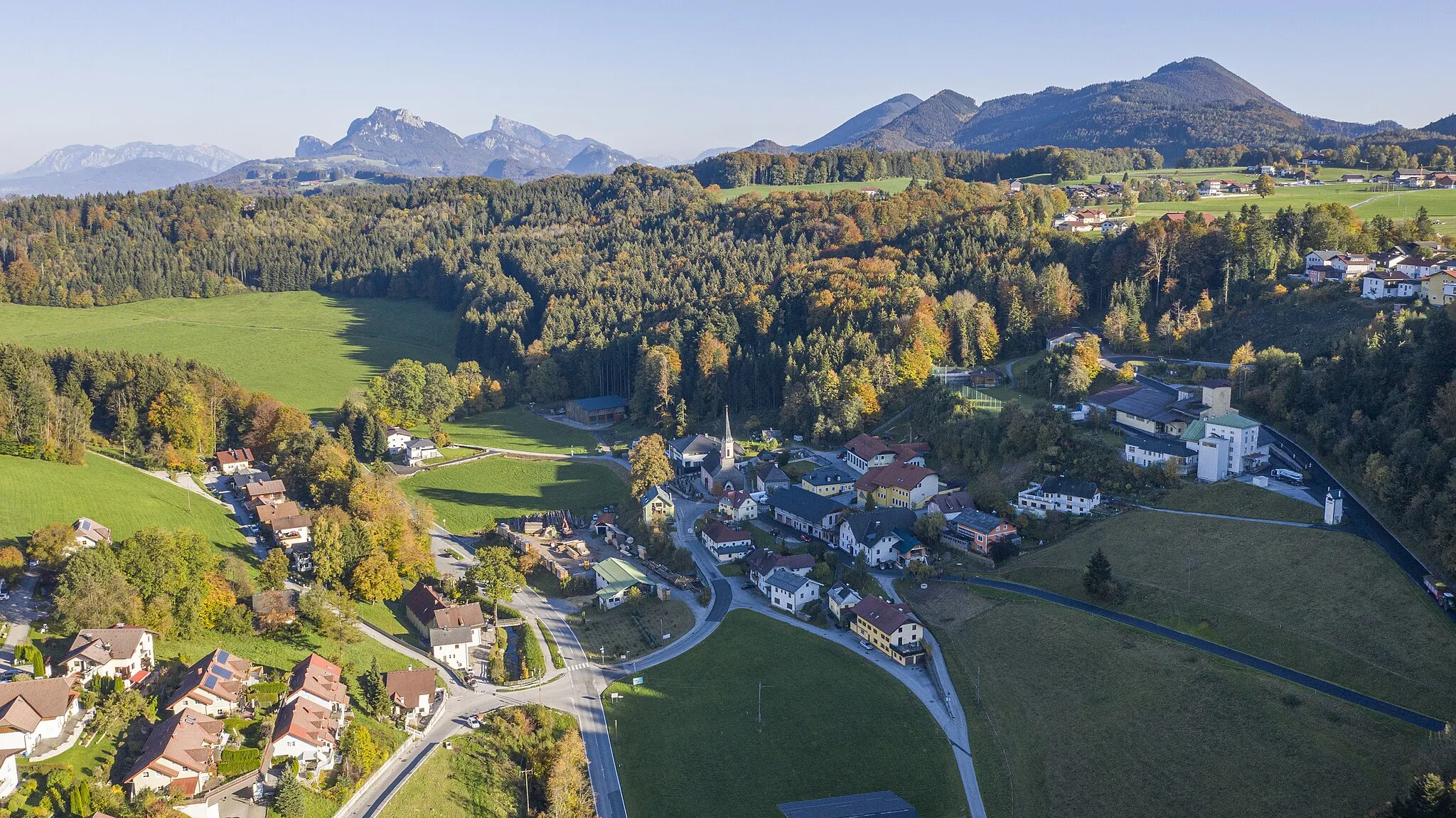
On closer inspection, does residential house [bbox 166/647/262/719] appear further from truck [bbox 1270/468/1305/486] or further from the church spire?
truck [bbox 1270/468/1305/486]

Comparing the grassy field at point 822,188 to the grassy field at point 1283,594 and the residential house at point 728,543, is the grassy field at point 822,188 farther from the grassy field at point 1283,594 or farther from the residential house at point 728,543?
the grassy field at point 1283,594

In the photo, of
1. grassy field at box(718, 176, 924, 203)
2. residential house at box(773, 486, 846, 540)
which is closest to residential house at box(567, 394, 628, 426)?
residential house at box(773, 486, 846, 540)

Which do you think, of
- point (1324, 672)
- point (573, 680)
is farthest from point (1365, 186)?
point (573, 680)

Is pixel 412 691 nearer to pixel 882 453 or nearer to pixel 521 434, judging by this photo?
pixel 882 453

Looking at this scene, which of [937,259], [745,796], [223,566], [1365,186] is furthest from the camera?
[1365,186]

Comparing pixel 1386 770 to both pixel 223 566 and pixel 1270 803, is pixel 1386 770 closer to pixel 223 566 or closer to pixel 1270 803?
pixel 1270 803

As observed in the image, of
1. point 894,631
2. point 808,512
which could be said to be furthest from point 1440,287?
point 894,631

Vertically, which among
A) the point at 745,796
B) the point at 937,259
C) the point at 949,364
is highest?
the point at 937,259
